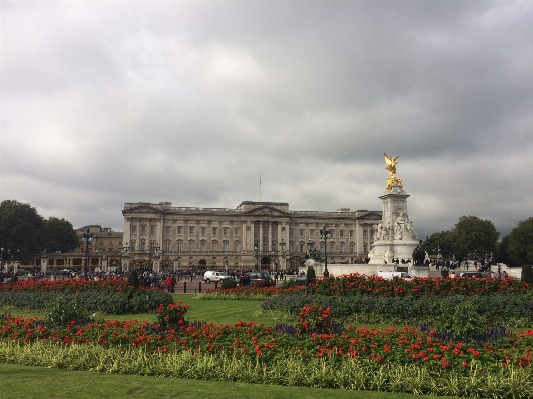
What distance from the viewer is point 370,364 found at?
8031 mm

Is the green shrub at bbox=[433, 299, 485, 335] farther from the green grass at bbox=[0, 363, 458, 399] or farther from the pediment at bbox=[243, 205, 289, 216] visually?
the pediment at bbox=[243, 205, 289, 216]

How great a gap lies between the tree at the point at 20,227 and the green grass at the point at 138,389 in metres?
82.1

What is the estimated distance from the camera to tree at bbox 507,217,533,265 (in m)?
72.7

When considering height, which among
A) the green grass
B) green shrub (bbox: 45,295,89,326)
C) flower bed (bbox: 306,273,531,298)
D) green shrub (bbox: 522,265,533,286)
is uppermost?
green shrub (bbox: 522,265,533,286)

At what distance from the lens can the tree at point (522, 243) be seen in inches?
2862

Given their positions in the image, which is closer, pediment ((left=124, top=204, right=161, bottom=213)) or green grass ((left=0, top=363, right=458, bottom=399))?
green grass ((left=0, top=363, right=458, bottom=399))

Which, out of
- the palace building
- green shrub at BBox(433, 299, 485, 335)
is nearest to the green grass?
green shrub at BBox(433, 299, 485, 335)

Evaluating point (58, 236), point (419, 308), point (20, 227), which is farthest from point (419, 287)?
point (58, 236)

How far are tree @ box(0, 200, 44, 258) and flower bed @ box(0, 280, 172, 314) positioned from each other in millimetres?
64748

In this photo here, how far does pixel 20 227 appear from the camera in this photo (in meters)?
81.4

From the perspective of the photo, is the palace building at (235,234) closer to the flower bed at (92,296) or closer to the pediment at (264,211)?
the pediment at (264,211)

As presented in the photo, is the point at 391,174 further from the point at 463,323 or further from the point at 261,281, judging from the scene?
the point at 463,323

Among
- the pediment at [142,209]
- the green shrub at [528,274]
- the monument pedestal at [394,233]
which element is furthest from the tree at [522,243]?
the pediment at [142,209]

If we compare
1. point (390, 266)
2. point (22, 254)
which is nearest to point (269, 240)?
point (22, 254)
